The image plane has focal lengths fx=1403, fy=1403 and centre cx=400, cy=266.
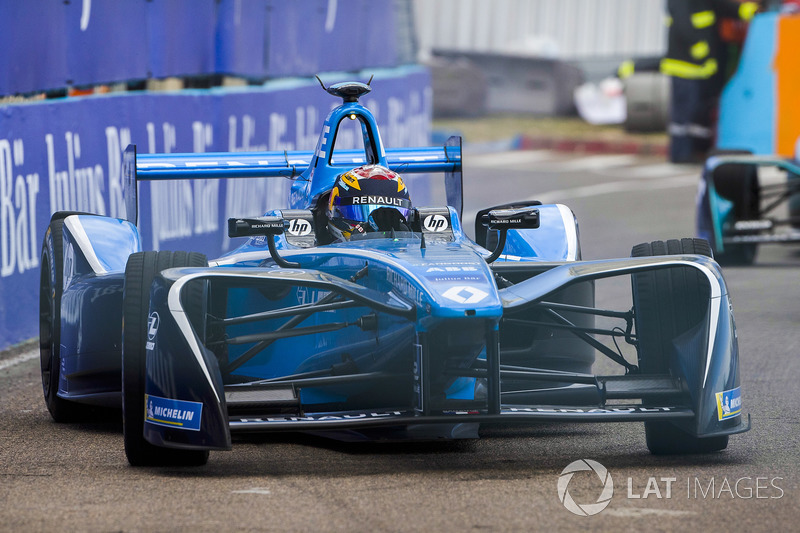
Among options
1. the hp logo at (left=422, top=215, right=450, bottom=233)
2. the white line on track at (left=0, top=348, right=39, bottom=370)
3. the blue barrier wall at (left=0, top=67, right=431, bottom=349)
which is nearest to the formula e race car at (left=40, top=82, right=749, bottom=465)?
the hp logo at (left=422, top=215, right=450, bottom=233)

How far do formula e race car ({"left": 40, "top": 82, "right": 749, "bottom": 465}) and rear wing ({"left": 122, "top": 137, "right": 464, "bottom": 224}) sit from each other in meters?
0.82

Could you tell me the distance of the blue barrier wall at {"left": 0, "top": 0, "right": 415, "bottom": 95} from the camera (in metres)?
9.17

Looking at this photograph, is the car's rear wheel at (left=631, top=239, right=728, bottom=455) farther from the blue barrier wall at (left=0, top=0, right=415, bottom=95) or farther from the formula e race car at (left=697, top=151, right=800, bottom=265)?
the formula e race car at (left=697, top=151, right=800, bottom=265)

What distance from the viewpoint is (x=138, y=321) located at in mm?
5547

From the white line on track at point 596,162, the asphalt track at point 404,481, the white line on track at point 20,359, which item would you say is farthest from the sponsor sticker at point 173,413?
the white line on track at point 596,162

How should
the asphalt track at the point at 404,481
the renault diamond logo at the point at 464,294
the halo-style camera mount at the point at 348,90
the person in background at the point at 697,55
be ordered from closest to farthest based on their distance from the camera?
the asphalt track at the point at 404,481, the renault diamond logo at the point at 464,294, the halo-style camera mount at the point at 348,90, the person in background at the point at 697,55

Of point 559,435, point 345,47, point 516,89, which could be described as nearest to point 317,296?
point 559,435

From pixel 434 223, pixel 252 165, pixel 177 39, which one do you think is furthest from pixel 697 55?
pixel 434 223

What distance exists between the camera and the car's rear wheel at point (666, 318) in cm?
569

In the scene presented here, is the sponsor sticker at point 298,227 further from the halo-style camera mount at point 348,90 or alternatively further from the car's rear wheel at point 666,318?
the car's rear wheel at point 666,318

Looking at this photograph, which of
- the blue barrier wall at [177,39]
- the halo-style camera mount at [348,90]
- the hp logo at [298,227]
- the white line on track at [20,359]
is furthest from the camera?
the blue barrier wall at [177,39]

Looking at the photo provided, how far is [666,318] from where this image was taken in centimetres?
587

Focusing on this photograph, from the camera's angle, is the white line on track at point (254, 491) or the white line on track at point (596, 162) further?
the white line on track at point (596, 162)

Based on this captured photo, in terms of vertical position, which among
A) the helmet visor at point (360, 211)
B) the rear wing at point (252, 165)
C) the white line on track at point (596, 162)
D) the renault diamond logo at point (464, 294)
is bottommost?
the white line on track at point (596, 162)
